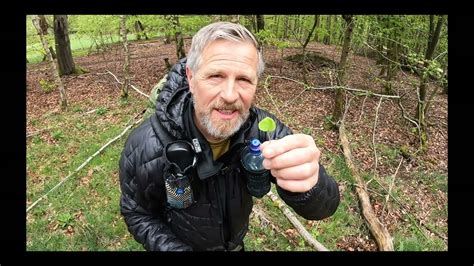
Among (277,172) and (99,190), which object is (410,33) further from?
(277,172)

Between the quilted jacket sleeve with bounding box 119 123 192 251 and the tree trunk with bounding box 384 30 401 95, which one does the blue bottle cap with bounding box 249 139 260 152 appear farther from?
the tree trunk with bounding box 384 30 401 95

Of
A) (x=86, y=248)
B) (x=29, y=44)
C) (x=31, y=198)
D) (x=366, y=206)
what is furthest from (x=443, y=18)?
(x=29, y=44)

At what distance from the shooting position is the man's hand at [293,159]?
146cm

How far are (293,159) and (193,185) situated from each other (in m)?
0.95

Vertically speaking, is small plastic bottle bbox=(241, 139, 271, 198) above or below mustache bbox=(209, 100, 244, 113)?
below

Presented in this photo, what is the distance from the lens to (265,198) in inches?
247

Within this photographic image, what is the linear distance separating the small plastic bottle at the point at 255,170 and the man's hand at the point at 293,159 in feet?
0.98

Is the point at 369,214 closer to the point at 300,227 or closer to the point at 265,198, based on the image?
the point at 300,227

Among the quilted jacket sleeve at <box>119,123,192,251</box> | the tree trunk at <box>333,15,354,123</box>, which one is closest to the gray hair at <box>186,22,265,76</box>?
the quilted jacket sleeve at <box>119,123,192,251</box>

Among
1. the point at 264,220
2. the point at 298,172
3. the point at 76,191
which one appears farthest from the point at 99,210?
the point at 298,172

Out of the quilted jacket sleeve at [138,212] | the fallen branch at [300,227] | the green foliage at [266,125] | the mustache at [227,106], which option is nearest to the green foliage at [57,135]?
the fallen branch at [300,227]

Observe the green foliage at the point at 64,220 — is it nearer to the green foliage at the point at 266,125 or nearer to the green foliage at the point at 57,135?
the green foliage at the point at 57,135

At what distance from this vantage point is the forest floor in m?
5.60

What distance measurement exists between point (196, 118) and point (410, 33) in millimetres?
11081
